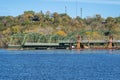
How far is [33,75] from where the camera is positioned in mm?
79062

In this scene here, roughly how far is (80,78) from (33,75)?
788 centimetres

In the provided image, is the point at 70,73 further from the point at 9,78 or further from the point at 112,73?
the point at 9,78

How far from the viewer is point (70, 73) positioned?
82750 millimetres

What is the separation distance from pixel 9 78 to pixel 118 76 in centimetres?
1458

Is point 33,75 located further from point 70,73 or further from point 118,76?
point 118,76

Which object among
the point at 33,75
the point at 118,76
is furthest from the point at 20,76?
the point at 118,76

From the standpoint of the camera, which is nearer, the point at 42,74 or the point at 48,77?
the point at 48,77

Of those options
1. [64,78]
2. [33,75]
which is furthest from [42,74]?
[64,78]

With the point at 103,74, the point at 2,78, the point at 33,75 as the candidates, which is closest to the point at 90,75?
the point at 103,74

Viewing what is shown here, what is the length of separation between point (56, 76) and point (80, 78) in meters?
4.42

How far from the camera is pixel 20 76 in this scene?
253 feet

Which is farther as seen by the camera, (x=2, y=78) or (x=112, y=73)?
(x=112, y=73)

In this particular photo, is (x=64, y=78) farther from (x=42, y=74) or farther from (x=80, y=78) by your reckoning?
(x=42, y=74)

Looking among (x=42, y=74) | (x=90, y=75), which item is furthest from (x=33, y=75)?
(x=90, y=75)
